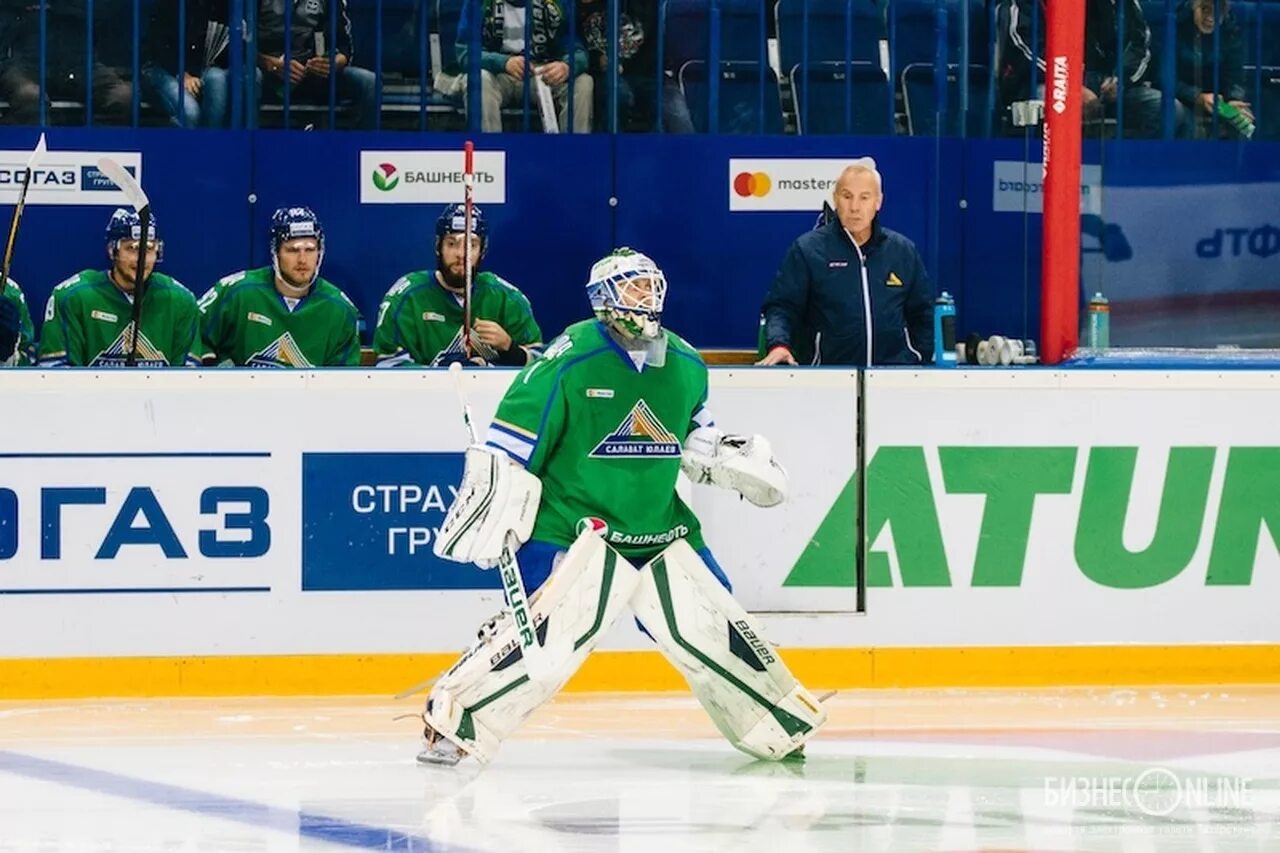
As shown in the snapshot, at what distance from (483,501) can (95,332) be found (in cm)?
268

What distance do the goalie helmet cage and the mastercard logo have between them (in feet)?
4.27

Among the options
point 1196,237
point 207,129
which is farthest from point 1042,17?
point 207,129

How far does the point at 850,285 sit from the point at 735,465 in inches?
81.6

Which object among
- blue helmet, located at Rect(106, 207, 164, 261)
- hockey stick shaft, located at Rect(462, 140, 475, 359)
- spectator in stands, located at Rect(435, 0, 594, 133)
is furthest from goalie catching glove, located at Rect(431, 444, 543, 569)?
spectator in stands, located at Rect(435, 0, 594, 133)

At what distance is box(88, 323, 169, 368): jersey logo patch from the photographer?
27.6ft

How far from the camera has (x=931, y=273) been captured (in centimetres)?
940

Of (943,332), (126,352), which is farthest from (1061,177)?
(126,352)

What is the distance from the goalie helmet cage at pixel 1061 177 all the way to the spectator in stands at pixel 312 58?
2.58 metres

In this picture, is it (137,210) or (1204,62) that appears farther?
(1204,62)

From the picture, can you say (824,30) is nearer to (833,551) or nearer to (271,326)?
(833,551)

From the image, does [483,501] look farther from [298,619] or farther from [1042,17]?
[1042,17]

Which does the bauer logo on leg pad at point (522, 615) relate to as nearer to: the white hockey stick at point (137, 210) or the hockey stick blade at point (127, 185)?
the white hockey stick at point (137, 210)

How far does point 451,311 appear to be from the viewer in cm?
866

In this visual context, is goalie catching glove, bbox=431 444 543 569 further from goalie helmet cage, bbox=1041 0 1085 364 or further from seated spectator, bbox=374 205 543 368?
goalie helmet cage, bbox=1041 0 1085 364
